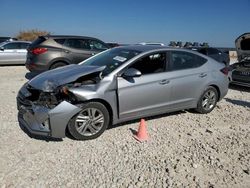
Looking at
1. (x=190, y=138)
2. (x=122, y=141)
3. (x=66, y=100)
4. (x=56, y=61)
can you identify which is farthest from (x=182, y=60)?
(x=56, y=61)

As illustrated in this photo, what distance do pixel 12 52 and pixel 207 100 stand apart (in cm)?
1263

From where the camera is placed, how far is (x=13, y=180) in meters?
3.75

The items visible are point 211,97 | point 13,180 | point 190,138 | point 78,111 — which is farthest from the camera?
point 211,97

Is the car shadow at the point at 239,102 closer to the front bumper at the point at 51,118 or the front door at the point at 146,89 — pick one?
the front door at the point at 146,89

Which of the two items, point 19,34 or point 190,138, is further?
point 19,34

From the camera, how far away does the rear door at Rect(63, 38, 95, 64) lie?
11.3 metres

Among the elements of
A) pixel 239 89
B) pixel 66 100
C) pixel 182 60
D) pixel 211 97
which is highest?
pixel 182 60

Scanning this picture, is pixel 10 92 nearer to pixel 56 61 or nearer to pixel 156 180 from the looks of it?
pixel 56 61

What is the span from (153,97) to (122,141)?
112 cm

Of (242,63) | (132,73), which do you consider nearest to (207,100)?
(132,73)

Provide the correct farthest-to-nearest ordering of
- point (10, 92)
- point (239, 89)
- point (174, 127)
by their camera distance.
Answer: point (239, 89), point (10, 92), point (174, 127)

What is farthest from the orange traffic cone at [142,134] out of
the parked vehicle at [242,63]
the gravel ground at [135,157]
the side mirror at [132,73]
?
the parked vehicle at [242,63]

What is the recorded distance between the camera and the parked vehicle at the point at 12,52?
52.6 ft

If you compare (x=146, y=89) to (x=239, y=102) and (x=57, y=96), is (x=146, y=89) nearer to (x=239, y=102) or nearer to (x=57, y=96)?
(x=57, y=96)
